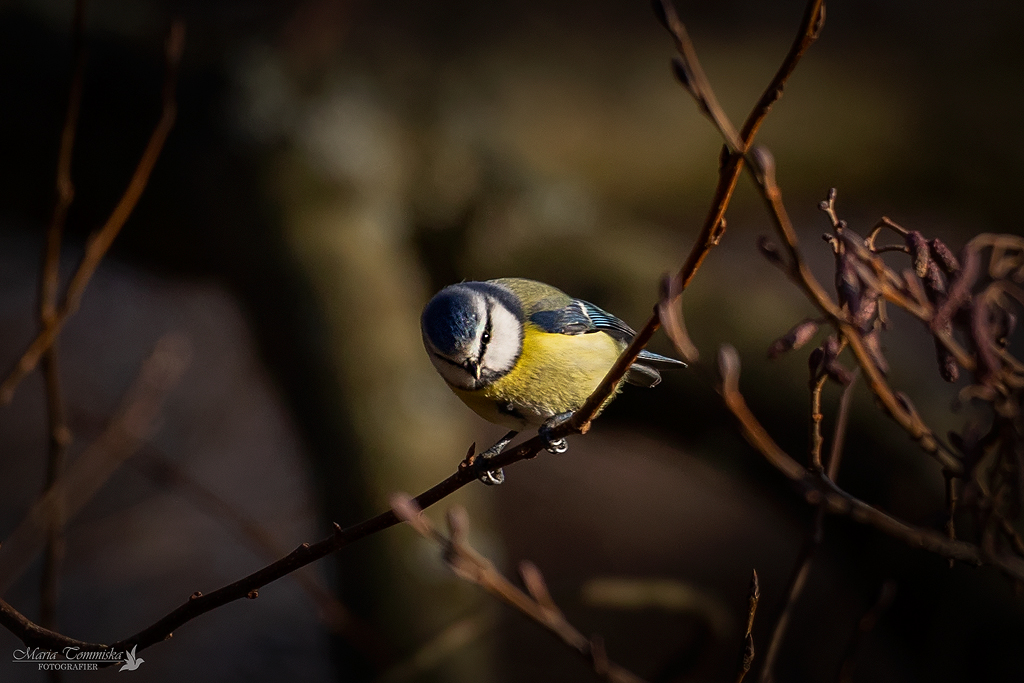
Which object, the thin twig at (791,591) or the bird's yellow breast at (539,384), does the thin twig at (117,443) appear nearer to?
the bird's yellow breast at (539,384)

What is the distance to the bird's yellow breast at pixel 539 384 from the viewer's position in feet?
4.42

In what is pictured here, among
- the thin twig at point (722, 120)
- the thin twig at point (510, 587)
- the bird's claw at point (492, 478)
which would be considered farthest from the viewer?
the bird's claw at point (492, 478)

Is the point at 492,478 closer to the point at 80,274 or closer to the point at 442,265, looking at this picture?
the point at 80,274

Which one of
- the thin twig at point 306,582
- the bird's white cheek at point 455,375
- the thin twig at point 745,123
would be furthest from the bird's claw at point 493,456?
the thin twig at point 745,123

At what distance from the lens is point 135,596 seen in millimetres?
3379

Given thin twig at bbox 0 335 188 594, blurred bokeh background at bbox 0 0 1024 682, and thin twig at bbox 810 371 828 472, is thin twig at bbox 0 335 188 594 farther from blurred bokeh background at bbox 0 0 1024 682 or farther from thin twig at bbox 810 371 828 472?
thin twig at bbox 810 371 828 472

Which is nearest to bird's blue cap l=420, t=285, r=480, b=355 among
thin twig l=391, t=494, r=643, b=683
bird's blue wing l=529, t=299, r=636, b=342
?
bird's blue wing l=529, t=299, r=636, b=342

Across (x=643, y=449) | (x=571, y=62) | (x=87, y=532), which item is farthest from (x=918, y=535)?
(x=87, y=532)

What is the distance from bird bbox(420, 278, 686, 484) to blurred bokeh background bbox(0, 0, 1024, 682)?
0.44 metres

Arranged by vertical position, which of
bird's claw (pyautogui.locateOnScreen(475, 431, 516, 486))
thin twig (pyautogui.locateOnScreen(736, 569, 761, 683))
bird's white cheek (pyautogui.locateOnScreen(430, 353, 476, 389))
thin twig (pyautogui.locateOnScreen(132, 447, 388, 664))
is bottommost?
thin twig (pyautogui.locateOnScreen(132, 447, 388, 664))

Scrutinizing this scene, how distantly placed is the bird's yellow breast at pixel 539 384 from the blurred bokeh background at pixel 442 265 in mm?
431

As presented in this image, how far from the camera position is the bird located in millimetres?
1335

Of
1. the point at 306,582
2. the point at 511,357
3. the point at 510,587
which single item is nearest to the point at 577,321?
the point at 511,357

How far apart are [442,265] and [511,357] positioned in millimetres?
1078
